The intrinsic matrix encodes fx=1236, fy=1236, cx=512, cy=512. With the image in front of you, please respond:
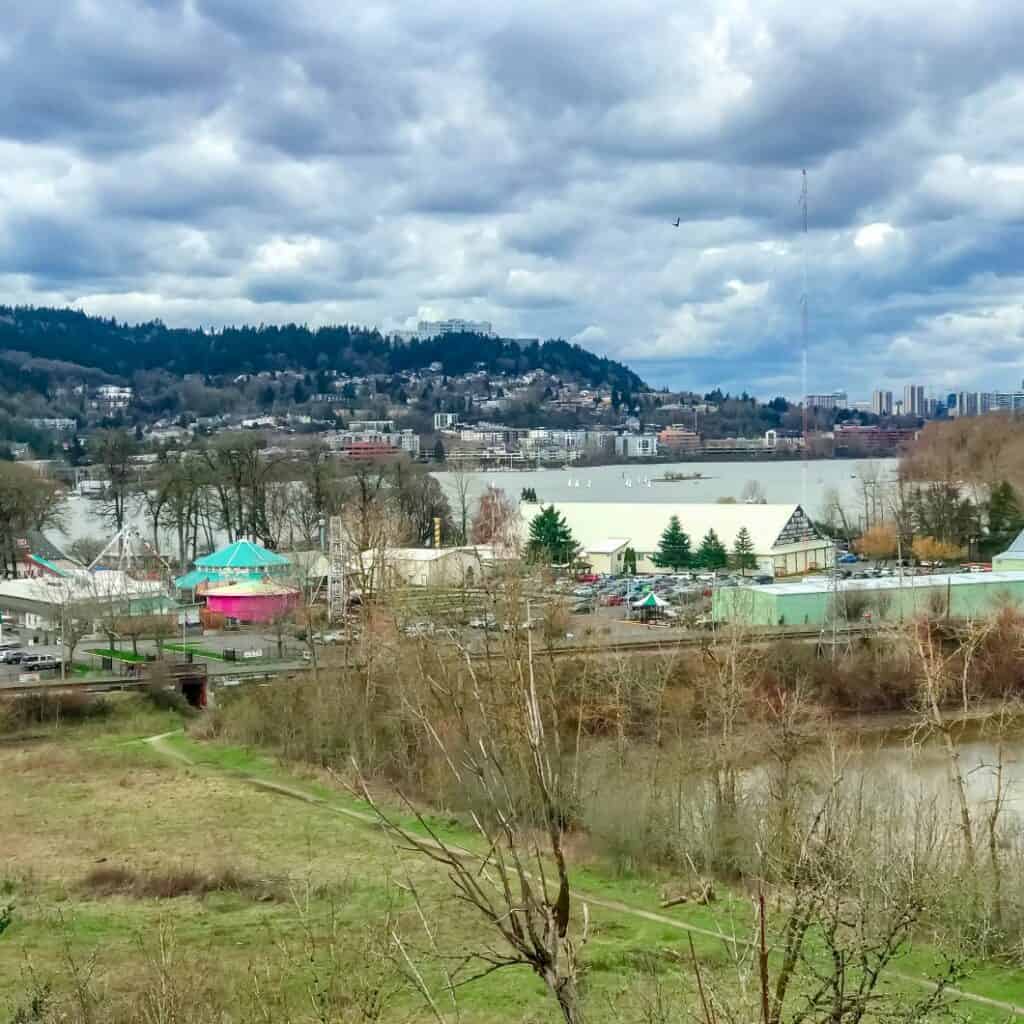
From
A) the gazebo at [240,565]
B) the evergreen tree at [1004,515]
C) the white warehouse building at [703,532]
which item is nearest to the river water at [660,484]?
the evergreen tree at [1004,515]

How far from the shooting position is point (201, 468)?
1521 inches

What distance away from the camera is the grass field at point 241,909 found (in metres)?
7.17

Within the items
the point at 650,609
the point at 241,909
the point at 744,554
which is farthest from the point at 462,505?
the point at 241,909

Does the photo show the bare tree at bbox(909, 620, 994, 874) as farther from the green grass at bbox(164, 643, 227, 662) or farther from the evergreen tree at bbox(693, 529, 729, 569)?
the green grass at bbox(164, 643, 227, 662)

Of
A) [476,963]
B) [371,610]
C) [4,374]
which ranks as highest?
[4,374]

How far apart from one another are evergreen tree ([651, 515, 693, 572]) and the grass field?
1845 centimetres

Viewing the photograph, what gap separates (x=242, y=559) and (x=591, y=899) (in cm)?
2030

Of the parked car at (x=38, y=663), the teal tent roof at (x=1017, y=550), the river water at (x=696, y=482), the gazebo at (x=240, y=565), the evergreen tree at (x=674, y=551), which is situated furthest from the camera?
the river water at (x=696, y=482)

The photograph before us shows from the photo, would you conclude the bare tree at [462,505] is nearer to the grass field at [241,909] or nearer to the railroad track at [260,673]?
the railroad track at [260,673]

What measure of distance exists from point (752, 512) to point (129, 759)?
2215cm

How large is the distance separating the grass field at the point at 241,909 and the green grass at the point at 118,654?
5496mm

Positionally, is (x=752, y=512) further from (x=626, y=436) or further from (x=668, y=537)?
(x=626, y=436)

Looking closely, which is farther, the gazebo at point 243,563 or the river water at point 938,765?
the gazebo at point 243,563

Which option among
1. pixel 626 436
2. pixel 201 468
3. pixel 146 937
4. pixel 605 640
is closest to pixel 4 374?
pixel 626 436
